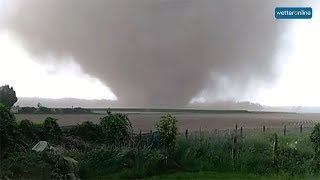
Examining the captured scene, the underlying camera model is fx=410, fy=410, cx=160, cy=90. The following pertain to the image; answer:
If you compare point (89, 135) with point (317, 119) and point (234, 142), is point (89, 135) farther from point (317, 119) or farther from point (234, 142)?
point (317, 119)

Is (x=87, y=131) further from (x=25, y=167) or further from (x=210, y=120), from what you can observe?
(x=210, y=120)

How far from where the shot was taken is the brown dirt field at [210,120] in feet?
32.6

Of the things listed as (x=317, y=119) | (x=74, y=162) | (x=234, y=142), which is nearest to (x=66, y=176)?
(x=74, y=162)

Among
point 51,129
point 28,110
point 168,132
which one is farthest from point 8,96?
point 168,132

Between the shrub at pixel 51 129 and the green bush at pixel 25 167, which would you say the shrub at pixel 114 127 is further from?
the green bush at pixel 25 167

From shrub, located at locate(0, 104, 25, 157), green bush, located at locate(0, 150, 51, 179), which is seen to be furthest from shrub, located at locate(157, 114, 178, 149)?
shrub, located at locate(0, 104, 25, 157)

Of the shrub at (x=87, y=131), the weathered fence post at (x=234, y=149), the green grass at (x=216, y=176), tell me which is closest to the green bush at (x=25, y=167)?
the green grass at (x=216, y=176)

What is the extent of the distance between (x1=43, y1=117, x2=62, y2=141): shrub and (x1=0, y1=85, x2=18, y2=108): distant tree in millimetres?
862

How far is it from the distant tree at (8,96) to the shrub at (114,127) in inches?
82.7

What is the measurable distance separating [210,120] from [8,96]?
4.98 metres

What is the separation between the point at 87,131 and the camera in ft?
32.6

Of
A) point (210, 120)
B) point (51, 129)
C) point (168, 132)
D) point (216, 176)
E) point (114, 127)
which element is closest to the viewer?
point (216, 176)

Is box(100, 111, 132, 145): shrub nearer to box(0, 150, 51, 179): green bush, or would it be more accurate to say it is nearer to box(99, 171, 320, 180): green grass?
box(99, 171, 320, 180): green grass

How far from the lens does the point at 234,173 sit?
9.28 meters
